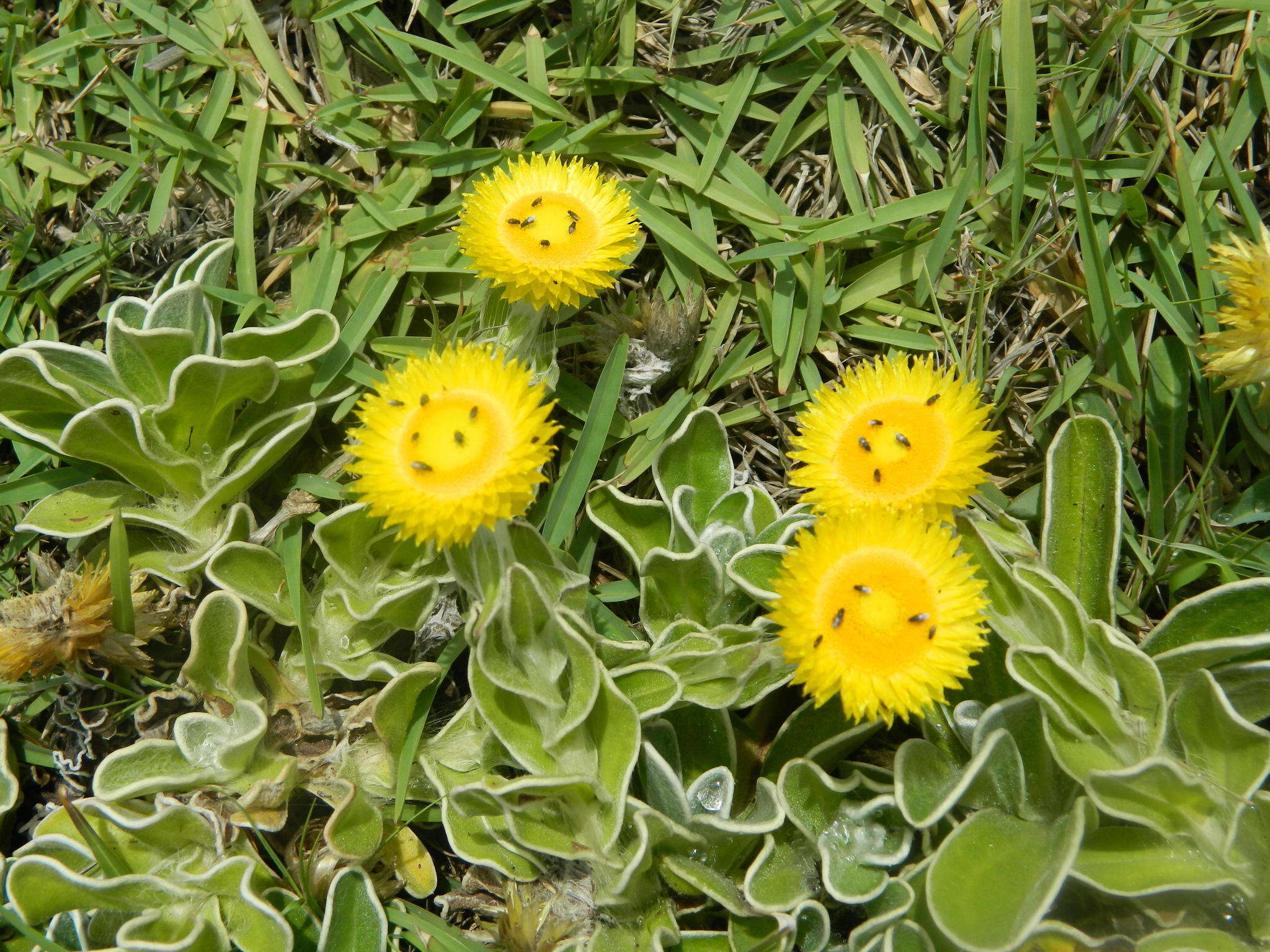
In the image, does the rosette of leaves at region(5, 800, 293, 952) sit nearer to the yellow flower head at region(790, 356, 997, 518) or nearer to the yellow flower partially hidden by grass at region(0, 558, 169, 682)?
the yellow flower partially hidden by grass at region(0, 558, 169, 682)

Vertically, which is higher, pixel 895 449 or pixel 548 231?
pixel 548 231

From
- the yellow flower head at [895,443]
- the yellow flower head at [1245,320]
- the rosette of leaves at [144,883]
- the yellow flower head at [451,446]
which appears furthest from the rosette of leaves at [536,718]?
the yellow flower head at [1245,320]

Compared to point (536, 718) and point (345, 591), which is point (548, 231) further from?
point (536, 718)

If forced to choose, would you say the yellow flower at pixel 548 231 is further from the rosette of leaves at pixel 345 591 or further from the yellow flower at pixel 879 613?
the yellow flower at pixel 879 613

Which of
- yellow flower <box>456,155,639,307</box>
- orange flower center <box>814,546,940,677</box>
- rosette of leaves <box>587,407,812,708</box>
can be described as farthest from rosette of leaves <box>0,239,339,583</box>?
orange flower center <box>814,546,940,677</box>

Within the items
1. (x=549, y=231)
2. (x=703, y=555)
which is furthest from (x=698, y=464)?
(x=549, y=231)

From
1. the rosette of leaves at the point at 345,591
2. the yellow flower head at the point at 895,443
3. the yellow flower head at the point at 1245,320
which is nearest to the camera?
the yellow flower head at the point at 895,443

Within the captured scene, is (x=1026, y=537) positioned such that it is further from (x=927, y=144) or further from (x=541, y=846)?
(x=541, y=846)
